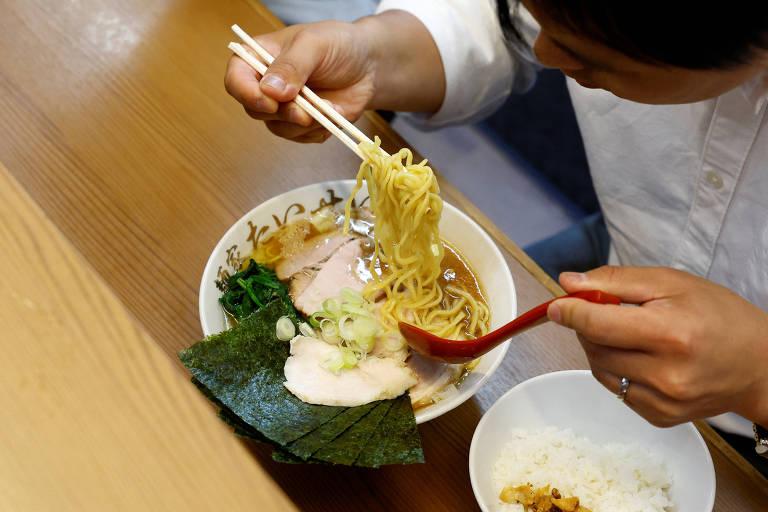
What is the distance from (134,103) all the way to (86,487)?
1400 mm

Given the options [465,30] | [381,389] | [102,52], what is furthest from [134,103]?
[381,389]

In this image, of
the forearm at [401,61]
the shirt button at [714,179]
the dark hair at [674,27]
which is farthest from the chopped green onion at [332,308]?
the shirt button at [714,179]

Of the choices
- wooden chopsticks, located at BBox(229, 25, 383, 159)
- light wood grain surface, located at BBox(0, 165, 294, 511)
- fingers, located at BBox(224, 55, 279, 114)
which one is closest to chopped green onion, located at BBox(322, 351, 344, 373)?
wooden chopsticks, located at BBox(229, 25, 383, 159)

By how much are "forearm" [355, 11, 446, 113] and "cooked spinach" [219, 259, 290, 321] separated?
1.75 ft

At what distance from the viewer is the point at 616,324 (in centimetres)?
98

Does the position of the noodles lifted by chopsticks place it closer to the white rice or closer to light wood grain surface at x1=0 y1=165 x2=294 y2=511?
the white rice

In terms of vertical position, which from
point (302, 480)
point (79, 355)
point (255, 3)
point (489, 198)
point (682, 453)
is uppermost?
point (79, 355)

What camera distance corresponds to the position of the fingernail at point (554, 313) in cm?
102

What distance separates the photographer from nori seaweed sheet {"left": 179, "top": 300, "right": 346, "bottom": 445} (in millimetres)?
1144

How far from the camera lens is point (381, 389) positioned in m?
1.24

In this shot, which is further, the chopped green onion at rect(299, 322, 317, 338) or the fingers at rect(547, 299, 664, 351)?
the chopped green onion at rect(299, 322, 317, 338)

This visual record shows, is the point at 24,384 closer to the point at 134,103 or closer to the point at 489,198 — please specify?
the point at 134,103

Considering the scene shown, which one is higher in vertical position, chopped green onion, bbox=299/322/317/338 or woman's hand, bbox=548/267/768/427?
chopped green onion, bbox=299/322/317/338

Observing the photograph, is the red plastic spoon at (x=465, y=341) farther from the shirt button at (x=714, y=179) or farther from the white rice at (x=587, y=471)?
the shirt button at (x=714, y=179)
